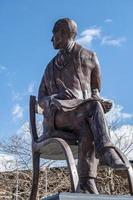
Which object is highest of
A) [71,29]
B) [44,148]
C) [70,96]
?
[71,29]

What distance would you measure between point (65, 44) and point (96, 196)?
1.27 meters

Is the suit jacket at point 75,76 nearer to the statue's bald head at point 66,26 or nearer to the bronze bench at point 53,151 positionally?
the statue's bald head at point 66,26

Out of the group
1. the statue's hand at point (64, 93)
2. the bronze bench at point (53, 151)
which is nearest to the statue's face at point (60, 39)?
the statue's hand at point (64, 93)

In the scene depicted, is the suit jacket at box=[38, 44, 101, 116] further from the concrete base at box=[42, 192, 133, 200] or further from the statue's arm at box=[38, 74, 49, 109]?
the concrete base at box=[42, 192, 133, 200]

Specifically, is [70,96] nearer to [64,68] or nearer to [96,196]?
[64,68]

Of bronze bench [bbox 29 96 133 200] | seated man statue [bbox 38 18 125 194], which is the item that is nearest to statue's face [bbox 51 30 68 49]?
seated man statue [bbox 38 18 125 194]

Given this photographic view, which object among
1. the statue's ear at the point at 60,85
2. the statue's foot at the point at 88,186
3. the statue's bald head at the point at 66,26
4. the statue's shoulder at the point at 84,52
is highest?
the statue's bald head at the point at 66,26

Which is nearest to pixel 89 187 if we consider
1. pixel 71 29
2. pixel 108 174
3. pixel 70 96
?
pixel 70 96

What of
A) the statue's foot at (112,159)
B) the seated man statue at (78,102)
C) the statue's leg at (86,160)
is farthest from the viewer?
the statue's leg at (86,160)

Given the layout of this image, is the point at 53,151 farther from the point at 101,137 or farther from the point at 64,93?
the point at 101,137

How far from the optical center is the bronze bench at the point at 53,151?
9.47 feet

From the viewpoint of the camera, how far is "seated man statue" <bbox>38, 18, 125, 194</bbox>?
118 inches

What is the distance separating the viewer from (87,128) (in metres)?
3.12

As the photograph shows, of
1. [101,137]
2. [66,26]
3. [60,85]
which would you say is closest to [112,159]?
[101,137]
